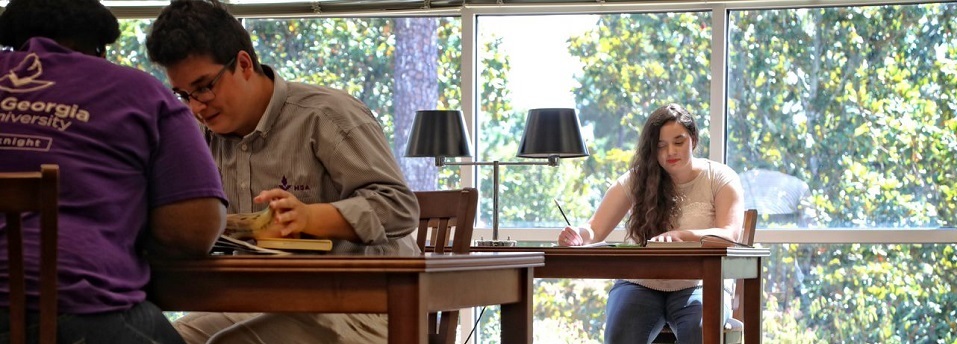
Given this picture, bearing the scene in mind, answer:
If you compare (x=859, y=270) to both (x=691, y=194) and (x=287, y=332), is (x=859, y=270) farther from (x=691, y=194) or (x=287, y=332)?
(x=287, y=332)

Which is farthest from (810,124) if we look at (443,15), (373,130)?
(373,130)

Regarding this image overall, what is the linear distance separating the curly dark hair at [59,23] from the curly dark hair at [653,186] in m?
2.65

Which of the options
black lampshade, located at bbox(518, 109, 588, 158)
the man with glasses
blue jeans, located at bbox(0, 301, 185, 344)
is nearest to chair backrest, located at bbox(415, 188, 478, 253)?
the man with glasses

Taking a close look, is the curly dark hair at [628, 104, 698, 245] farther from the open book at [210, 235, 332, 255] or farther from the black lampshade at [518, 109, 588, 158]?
the open book at [210, 235, 332, 255]

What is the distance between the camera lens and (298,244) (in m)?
2.09

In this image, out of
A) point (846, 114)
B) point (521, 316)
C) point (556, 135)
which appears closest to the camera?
point (521, 316)

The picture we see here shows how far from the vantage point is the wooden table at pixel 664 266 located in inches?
128

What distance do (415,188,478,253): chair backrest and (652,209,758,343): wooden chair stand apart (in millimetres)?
1385

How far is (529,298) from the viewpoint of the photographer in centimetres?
222

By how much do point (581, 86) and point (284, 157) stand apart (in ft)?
11.4

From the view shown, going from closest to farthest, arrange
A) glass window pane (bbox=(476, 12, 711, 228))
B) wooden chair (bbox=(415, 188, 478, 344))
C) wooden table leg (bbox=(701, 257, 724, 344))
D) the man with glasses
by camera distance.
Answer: the man with glasses
wooden chair (bbox=(415, 188, 478, 344))
wooden table leg (bbox=(701, 257, 724, 344))
glass window pane (bbox=(476, 12, 711, 228))

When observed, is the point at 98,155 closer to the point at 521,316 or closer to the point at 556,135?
the point at 521,316

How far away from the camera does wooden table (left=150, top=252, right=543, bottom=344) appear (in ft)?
5.96

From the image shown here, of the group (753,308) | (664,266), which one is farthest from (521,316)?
(753,308)
